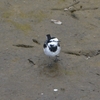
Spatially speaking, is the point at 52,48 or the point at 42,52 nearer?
the point at 52,48

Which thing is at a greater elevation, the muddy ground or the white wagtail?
the white wagtail

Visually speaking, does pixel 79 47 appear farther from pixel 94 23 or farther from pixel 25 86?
pixel 25 86

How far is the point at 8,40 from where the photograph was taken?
6.78m

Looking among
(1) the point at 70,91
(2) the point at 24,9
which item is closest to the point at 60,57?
(1) the point at 70,91

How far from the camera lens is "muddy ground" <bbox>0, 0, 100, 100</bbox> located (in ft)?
18.3

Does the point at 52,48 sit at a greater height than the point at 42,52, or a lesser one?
greater

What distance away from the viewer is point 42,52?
6.46 meters

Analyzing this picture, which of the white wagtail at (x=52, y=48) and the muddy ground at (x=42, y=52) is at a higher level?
the white wagtail at (x=52, y=48)

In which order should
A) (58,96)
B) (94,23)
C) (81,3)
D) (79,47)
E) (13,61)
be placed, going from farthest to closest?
(81,3) < (94,23) < (79,47) < (13,61) < (58,96)

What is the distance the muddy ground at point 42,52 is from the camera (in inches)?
220

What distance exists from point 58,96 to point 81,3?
337 cm

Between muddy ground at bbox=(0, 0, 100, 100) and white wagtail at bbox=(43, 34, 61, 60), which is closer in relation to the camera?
muddy ground at bbox=(0, 0, 100, 100)

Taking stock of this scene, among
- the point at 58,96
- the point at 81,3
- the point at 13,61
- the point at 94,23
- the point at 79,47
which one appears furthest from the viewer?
the point at 81,3

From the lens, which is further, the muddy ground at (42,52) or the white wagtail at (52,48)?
the white wagtail at (52,48)
